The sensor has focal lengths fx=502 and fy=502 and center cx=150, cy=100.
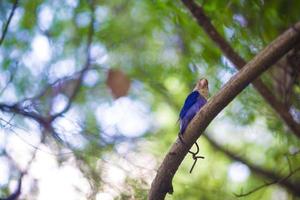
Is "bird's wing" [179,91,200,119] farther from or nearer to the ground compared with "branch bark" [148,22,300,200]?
farther from the ground

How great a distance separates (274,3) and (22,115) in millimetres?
1744

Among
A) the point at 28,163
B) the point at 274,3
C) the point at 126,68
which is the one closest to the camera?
the point at 28,163

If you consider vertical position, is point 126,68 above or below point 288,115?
above

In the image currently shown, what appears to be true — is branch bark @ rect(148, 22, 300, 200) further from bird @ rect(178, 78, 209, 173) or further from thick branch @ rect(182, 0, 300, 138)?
thick branch @ rect(182, 0, 300, 138)

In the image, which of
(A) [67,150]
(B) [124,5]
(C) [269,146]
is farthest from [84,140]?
(C) [269,146]

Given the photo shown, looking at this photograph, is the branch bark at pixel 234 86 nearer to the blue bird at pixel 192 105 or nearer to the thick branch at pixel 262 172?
the blue bird at pixel 192 105

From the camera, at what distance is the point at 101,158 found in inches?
112

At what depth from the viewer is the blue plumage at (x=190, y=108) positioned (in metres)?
2.29

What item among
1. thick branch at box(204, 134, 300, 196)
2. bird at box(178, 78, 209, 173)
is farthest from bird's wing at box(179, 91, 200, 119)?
thick branch at box(204, 134, 300, 196)

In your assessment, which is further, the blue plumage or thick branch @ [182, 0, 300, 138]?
thick branch @ [182, 0, 300, 138]

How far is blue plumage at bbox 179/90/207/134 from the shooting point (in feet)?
7.53

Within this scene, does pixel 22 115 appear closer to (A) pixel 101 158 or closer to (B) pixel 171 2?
(A) pixel 101 158

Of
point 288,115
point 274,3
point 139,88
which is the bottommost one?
point 288,115

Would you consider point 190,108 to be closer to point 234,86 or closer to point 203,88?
point 203,88
